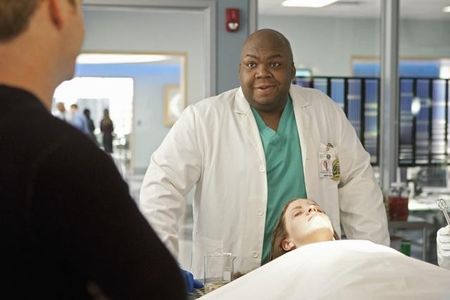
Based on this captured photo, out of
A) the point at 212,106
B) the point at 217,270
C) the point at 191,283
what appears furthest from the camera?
the point at 212,106

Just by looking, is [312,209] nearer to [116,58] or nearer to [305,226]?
[305,226]

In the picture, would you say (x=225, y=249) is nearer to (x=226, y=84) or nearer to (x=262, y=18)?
(x=226, y=84)

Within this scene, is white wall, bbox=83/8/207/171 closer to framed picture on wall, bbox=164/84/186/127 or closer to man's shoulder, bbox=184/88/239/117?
framed picture on wall, bbox=164/84/186/127

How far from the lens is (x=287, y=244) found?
2146 mm

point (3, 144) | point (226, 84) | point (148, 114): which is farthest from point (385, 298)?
point (148, 114)

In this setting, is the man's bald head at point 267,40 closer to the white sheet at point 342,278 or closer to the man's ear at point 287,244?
the man's ear at point 287,244

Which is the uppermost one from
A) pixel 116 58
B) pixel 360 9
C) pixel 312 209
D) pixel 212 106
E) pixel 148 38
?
pixel 360 9

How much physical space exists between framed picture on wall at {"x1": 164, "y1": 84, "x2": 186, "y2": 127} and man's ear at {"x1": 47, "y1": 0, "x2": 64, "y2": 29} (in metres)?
3.74

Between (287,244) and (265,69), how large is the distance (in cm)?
60

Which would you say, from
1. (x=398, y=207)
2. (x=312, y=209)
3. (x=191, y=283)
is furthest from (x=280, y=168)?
(x=398, y=207)

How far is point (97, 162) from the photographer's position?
644mm

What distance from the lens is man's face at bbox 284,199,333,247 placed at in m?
2.12

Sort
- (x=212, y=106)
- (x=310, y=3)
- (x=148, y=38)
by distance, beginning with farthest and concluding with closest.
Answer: (x=310, y=3)
(x=148, y=38)
(x=212, y=106)

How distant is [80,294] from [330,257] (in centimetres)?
113
